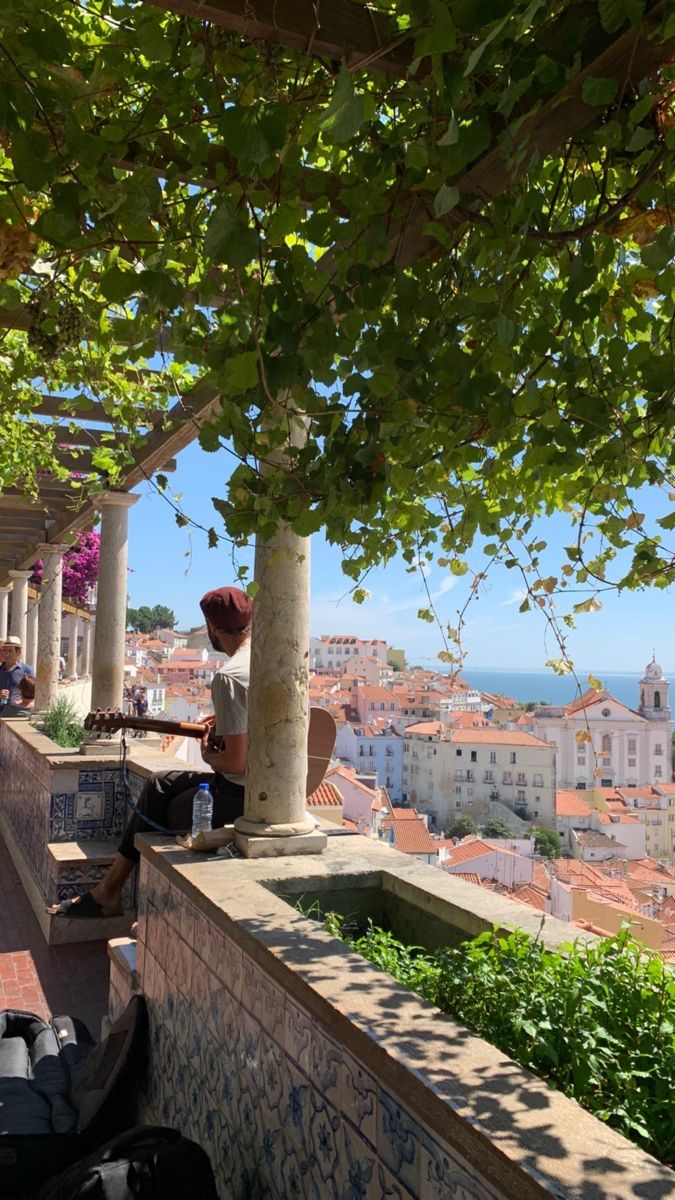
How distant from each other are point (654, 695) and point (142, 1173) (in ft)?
14.8

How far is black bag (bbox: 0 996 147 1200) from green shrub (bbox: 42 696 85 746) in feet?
12.3

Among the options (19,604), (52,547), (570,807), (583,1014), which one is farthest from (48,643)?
(570,807)

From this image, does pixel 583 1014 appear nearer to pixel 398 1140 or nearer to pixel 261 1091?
pixel 398 1140

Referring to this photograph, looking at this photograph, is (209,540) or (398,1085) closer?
(398,1085)

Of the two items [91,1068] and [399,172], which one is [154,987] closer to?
[91,1068]

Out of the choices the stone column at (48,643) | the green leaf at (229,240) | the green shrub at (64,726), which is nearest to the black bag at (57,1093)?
the green leaf at (229,240)

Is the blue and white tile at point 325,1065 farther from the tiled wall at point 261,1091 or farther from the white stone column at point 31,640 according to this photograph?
the white stone column at point 31,640

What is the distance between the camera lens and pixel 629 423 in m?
2.05

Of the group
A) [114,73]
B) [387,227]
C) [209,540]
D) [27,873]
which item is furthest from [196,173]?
[27,873]

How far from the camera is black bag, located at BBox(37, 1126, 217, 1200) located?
187cm

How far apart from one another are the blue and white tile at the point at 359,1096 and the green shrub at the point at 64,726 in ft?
18.4

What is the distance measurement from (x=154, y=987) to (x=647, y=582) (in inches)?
78.1

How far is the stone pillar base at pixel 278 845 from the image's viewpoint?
2840 mm

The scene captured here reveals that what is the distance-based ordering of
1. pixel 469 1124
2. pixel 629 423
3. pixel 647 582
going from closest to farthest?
1. pixel 469 1124
2. pixel 629 423
3. pixel 647 582
